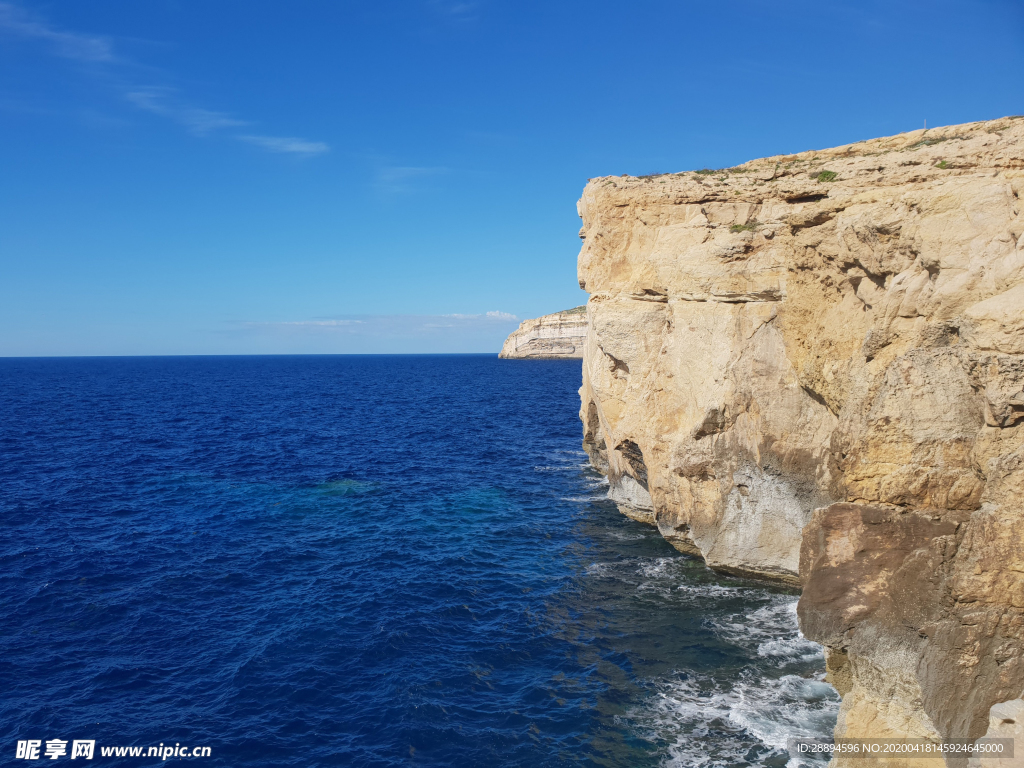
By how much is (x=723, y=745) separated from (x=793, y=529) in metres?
8.55

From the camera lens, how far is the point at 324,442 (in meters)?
50.2

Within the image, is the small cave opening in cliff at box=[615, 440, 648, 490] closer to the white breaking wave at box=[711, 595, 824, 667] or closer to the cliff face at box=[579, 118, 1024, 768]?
the cliff face at box=[579, 118, 1024, 768]

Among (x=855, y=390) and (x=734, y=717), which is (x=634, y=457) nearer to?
(x=734, y=717)

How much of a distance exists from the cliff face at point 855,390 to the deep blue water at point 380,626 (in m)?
3.57

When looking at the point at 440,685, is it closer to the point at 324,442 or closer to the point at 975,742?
the point at 975,742

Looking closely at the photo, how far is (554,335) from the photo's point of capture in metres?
182

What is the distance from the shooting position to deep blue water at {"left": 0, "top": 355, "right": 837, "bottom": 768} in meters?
15.3

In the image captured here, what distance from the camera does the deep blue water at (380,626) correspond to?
50.1 feet

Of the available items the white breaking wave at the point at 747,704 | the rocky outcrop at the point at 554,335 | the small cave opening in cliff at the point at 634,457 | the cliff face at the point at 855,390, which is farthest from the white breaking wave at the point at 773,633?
the rocky outcrop at the point at 554,335

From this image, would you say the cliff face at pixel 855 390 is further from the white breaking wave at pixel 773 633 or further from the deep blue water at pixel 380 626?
the deep blue water at pixel 380 626

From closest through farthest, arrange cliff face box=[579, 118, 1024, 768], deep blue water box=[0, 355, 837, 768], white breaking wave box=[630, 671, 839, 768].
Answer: cliff face box=[579, 118, 1024, 768] → white breaking wave box=[630, 671, 839, 768] → deep blue water box=[0, 355, 837, 768]

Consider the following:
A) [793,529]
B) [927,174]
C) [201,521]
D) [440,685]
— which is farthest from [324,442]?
[927,174]

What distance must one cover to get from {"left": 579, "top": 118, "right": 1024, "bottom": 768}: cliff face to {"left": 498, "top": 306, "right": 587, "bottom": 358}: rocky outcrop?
148 meters

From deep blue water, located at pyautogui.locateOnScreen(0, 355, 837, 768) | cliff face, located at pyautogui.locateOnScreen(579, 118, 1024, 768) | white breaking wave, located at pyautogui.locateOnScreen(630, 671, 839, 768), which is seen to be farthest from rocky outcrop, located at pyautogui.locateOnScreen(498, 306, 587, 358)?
white breaking wave, located at pyautogui.locateOnScreen(630, 671, 839, 768)
